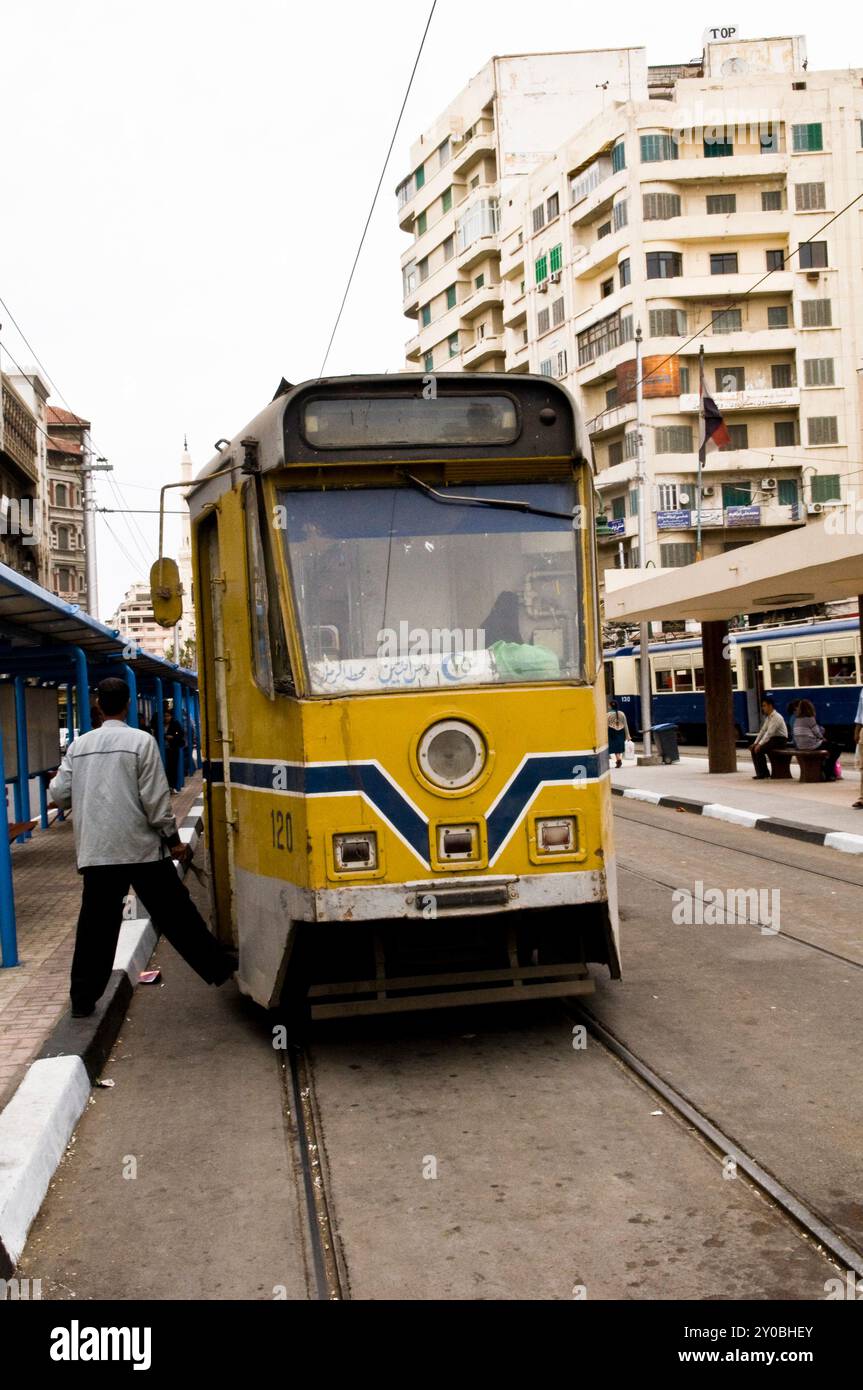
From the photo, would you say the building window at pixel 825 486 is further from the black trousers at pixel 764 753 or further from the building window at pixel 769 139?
the black trousers at pixel 764 753

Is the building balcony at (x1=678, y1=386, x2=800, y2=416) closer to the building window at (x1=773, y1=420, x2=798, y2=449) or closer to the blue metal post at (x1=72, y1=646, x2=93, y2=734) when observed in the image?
the building window at (x1=773, y1=420, x2=798, y2=449)

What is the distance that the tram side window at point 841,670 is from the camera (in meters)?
30.0

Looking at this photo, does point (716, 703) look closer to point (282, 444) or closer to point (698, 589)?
point (698, 589)

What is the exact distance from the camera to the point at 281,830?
650cm

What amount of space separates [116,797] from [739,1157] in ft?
11.7

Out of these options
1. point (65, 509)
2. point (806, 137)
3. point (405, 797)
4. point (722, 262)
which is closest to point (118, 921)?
point (405, 797)

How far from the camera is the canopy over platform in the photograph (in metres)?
16.3

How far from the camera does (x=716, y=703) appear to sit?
2588 cm

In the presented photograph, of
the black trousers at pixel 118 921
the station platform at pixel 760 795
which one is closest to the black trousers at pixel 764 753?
the station platform at pixel 760 795

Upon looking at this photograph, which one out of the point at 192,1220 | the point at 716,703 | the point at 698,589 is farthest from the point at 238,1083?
the point at 716,703

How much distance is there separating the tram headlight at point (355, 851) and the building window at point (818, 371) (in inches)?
2237

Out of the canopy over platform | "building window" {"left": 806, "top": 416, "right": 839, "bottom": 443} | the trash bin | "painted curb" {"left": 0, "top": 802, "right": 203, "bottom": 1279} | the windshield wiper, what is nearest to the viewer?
"painted curb" {"left": 0, "top": 802, "right": 203, "bottom": 1279}

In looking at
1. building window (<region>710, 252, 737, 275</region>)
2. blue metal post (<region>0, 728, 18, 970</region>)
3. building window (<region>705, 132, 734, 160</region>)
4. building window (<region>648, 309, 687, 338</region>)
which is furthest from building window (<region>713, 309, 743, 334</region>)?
blue metal post (<region>0, 728, 18, 970</region>)

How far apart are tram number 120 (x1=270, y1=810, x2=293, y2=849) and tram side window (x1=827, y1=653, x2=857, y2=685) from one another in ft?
82.6
